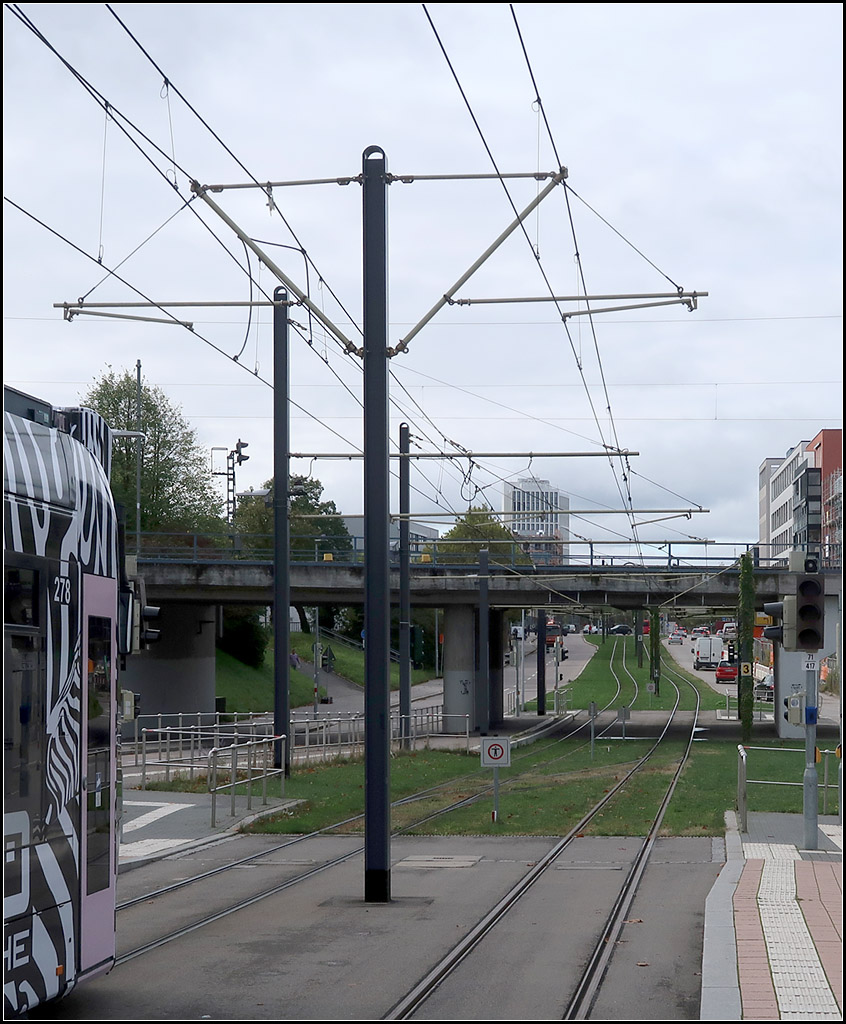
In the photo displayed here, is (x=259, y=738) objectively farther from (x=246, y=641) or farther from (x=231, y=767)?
(x=246, y=641)

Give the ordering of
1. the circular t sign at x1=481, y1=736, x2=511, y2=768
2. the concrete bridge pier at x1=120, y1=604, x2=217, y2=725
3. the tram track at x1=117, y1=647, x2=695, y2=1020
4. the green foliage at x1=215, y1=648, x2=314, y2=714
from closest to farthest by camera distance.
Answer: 1. the tram track at x1=117, y1=647, x2=695, y2=1020
2. the circular t sign at x1=481, y1=736, x2=511, y2=768
3. the concrete bridge pier at x1=120, y1=604, x2=217, y2=725
4. the green foliage at x1=215, y1=648, x2=314, y2=714

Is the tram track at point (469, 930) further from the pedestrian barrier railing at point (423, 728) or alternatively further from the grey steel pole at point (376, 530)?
the pedestrian barrier railing at point (423, 728)

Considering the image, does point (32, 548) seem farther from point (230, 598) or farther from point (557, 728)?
point (557, 728)

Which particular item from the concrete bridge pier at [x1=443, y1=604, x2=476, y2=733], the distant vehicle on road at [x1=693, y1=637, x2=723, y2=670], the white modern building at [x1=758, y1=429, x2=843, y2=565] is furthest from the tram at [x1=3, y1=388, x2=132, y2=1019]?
the distant vehicle on road at [x1=693, y1=637, x2=723, y2=670]

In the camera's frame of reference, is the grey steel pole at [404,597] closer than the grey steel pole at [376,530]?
No

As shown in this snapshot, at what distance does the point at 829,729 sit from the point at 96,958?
1753 inches

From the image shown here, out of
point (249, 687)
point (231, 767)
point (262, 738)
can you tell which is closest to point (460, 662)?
point (249, 687)

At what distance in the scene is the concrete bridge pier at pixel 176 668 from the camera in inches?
1939

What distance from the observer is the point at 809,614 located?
1609 cm

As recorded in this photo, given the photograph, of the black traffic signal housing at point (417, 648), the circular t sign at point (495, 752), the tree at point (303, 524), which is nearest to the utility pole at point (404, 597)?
the circular t sign at point (495, 752)

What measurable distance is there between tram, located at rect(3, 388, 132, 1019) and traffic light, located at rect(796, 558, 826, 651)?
9778 mm

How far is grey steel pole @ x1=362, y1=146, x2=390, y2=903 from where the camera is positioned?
13.9 meters

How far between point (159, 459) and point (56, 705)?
60367mm

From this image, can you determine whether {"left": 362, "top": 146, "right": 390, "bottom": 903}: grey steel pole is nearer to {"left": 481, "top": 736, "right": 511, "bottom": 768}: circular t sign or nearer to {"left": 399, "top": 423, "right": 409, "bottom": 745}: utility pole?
{"left": 481, "top": 736, "right": 511, "bottom": 768}: circular t sign
